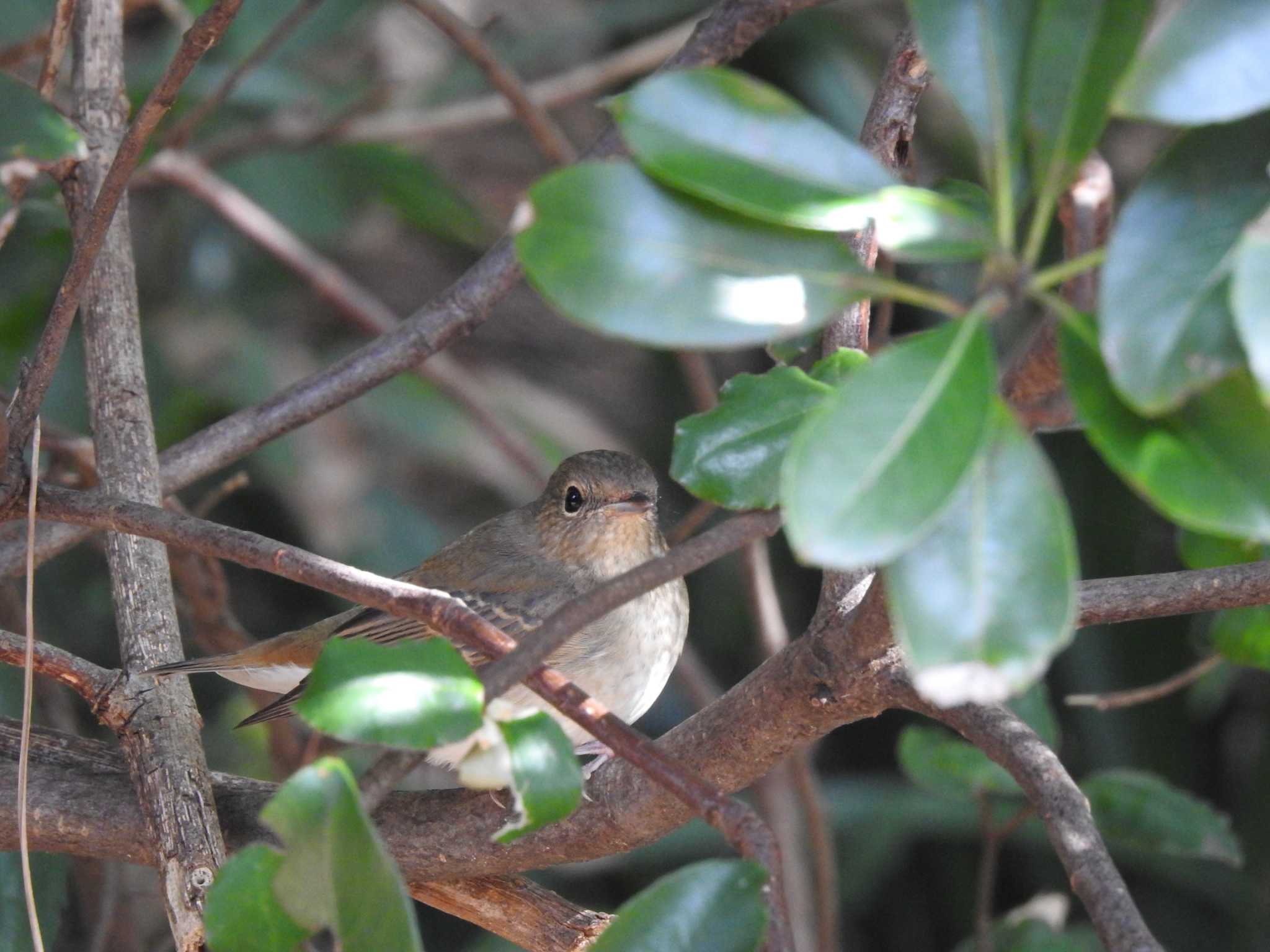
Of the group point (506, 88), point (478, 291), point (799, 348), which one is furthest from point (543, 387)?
point (799, 348)

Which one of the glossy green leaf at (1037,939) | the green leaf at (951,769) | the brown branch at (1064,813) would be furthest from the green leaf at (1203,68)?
the glossy green leaf at (1037,939)

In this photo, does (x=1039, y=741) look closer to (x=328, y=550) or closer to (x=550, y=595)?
(x=550, y=595)

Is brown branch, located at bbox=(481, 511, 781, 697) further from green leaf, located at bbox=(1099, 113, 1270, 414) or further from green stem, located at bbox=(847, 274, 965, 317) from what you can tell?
green leaf, located at bbox=(1099, 113, 1270, 414)

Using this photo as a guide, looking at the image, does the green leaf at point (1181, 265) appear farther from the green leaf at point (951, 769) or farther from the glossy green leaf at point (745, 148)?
the green leaf at point (951, 769)

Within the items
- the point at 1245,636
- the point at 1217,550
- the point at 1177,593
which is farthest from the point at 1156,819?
the point at 1177,593

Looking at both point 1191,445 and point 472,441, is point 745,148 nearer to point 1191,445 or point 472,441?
point 1191,445
